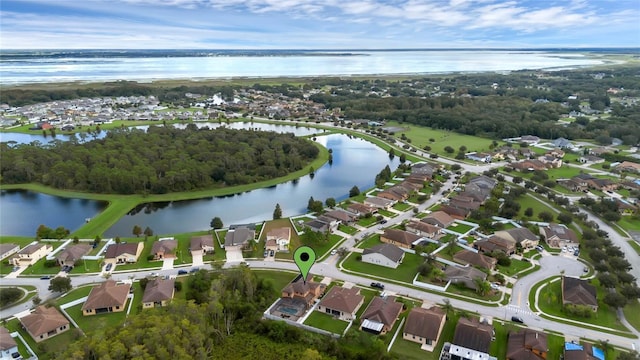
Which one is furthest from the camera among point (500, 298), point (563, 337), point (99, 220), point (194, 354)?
point (99, 220)

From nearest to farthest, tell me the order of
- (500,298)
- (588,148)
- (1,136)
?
1. (500,298)
2. (588,148)
3. (1,136)

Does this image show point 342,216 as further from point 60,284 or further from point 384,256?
point 60,284

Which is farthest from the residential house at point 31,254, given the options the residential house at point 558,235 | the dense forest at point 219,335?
the residential house at point 558,235

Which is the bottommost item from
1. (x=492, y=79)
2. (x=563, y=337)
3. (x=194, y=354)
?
(x=563, y=337)

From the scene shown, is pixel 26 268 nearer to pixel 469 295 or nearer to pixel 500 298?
pixel 469 295

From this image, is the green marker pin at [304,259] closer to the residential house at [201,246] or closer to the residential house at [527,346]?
the residential house at [201,246]

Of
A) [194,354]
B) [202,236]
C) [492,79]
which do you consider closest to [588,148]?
[202,236]

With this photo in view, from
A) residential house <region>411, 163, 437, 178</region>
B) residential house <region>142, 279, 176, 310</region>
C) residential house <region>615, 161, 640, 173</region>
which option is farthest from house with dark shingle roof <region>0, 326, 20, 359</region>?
residential house <region>615, 161, 640, 173</region>
